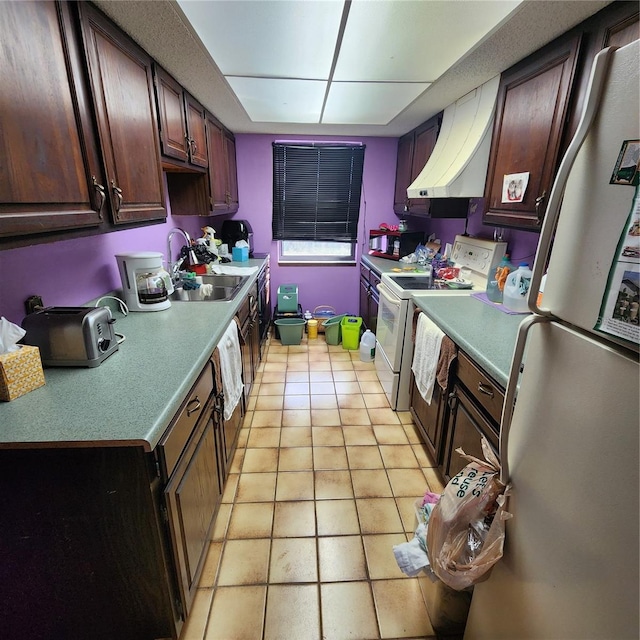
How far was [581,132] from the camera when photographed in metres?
0.63

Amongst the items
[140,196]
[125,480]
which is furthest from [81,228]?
[125,480]

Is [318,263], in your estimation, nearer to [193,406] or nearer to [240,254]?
[240,254]

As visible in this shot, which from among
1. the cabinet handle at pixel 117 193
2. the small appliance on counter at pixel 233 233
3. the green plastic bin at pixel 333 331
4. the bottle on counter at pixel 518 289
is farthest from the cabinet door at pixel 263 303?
the bottle on counter at pixel 518 289

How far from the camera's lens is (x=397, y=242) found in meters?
3.62

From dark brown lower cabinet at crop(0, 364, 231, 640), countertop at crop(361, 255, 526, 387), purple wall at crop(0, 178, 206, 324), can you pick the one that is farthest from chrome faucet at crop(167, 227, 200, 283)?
countertop at crop(361, 255, 526, 387)

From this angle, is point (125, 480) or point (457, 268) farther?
point (457, 268)

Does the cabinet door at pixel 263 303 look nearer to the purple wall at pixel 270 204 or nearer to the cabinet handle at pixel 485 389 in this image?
the purple wall at pixel 270 204

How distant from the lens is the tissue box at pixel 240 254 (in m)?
3.39

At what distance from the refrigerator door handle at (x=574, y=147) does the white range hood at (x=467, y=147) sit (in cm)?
160

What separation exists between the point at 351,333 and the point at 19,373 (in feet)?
9.65

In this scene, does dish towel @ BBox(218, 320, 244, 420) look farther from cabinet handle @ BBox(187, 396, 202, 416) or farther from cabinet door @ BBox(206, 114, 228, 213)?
cabinet door @ BBox(206, 114, 228, 213)

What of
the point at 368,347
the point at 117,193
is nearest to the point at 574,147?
the point at 117,193

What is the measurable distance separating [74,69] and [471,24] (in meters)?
1.52

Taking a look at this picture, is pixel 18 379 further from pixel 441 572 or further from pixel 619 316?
pixel 619 316
